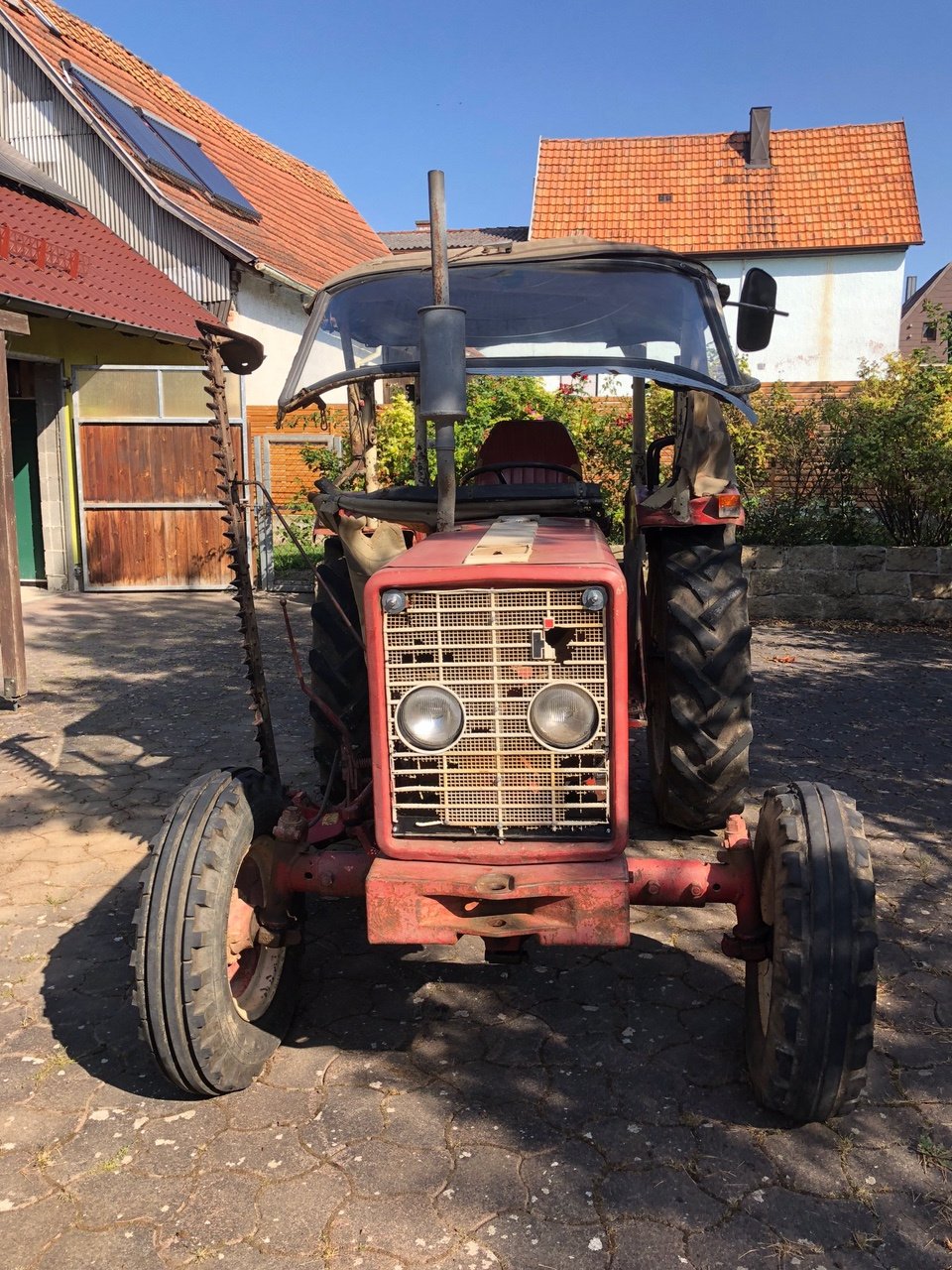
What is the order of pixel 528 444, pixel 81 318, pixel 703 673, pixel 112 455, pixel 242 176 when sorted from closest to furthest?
pixel 703 673 → pixel 528 444 → pixel 81 318 → pixel 112 455 → pixel 242 176

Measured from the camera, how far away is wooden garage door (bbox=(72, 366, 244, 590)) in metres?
11.2

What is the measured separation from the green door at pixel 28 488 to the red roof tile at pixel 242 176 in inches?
131

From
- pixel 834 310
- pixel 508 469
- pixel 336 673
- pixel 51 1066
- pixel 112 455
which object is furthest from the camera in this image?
pixel 834 310

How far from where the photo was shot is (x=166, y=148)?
1409 centimetres

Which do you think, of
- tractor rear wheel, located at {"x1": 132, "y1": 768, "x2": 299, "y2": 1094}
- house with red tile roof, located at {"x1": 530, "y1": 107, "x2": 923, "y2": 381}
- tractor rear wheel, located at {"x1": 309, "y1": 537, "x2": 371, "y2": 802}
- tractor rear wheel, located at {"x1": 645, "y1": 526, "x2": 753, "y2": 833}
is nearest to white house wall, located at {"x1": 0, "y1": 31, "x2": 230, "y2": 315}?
tractor rear wheel, located at {"x1": 309, "y1": 537, "x2": 371, "y2": 802}

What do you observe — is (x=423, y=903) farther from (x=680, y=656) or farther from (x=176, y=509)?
(x=176, y=509)

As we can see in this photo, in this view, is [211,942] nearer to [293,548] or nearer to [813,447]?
[813,447]

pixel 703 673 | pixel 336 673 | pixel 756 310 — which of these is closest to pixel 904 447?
pixel 756 310

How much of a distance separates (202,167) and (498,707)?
48.4 ft

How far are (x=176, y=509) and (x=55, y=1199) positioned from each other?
31.8ft

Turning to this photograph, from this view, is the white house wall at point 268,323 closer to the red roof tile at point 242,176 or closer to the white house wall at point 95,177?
the red roof tile at point 242,176

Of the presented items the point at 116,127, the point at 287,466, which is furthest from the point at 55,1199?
the point at 116,127

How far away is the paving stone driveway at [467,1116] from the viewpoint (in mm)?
2199

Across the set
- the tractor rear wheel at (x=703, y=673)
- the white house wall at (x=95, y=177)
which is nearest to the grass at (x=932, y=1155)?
the tractor rear wheel at (x=703, y=673)
